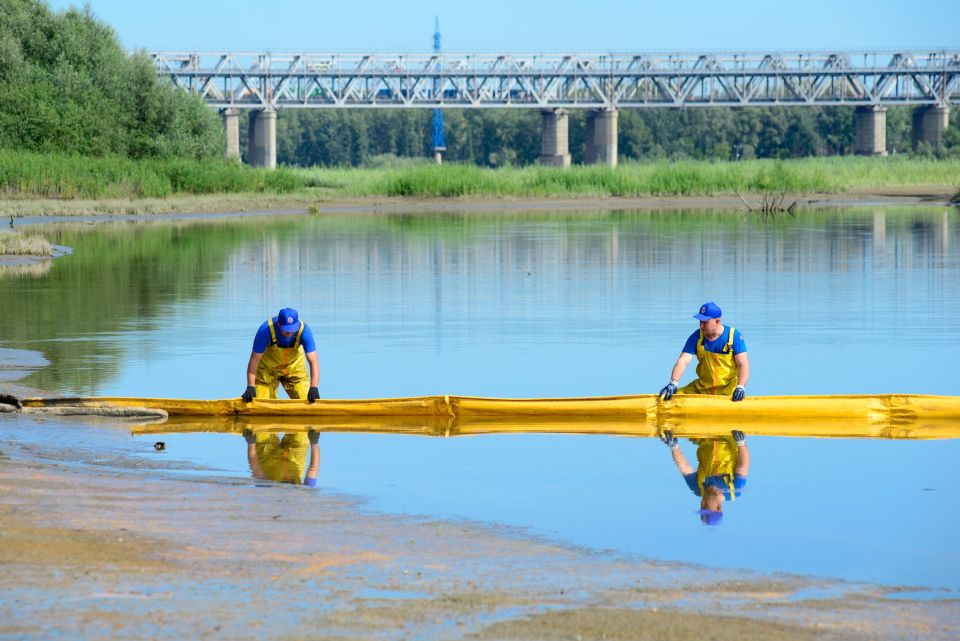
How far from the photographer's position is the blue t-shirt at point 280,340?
51.2ft

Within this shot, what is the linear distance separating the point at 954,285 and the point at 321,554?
24.3 meters

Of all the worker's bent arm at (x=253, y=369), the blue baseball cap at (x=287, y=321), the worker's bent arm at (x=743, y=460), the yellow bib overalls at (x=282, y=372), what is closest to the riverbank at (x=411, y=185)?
the yellow bib overalls at (x=282, y=372)

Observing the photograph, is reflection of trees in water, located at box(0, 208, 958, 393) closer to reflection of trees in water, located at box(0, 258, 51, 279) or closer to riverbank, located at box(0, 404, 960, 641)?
reflection of trees in water, located at box(0, 258, 51, 279)

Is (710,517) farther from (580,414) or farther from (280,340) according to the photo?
(280,340)

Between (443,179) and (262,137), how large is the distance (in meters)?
51.3

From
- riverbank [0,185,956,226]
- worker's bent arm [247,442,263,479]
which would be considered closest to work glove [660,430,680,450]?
worker's bent arm [247,442,263,479]

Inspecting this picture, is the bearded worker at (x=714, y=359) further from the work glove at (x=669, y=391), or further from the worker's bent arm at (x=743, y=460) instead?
the worker's bent arm at (x=743, y=460)

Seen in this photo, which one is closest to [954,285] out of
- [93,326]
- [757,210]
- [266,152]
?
[93,326]

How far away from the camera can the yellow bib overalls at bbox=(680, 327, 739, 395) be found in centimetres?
1573

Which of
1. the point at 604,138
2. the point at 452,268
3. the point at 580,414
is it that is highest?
the point at 604,138

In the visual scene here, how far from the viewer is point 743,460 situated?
46.9ft

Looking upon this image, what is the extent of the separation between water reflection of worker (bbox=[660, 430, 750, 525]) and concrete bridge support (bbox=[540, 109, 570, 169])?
116199 mm

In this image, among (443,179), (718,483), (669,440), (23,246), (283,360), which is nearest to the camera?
(718,483)

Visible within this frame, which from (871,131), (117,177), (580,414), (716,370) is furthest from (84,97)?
(871,131)
